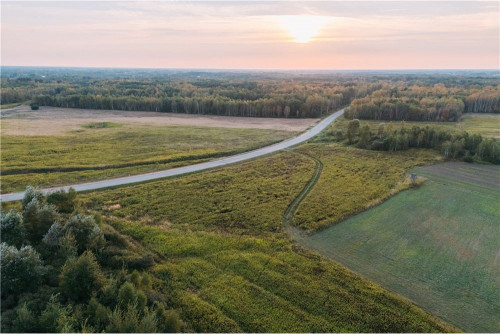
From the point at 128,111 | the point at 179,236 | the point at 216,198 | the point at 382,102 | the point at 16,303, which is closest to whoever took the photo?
the point at 16,303

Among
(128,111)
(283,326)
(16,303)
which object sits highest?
(128,111)

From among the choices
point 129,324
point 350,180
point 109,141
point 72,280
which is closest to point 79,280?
point 72,280

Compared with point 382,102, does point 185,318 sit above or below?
below

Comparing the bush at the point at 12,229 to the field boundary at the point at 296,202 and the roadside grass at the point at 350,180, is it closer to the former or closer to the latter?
Answer: the field boundary at the point at 296,202

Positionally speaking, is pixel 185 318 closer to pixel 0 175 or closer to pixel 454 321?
pixel 454 321

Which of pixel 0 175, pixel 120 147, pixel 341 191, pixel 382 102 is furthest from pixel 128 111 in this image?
pixel 341 191

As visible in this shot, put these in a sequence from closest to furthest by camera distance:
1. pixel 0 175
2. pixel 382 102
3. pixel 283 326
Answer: pixel 283 326, pixel 0 175, pixel 382 102

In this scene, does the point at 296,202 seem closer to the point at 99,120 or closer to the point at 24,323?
the point at 24,323
